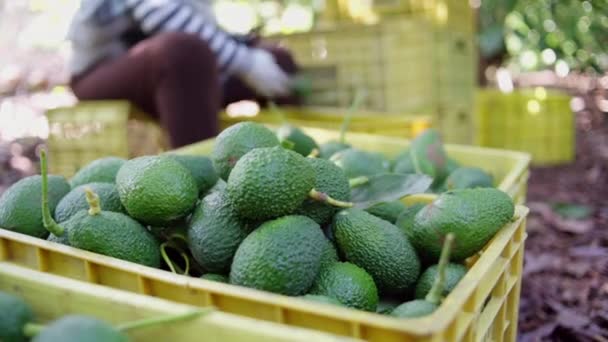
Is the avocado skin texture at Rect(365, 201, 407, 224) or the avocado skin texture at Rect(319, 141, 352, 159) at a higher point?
the avocado skin texture at Rect(319, 141, 352, 159)

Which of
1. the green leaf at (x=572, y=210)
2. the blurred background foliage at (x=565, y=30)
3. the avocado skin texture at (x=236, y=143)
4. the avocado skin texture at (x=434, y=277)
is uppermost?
the blurred background foliage at (x=565, y=30)

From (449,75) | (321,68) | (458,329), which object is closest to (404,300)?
(458,329)

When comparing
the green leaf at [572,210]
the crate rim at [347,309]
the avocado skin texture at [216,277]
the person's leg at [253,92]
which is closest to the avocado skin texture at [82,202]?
the crate rim at [347,309]

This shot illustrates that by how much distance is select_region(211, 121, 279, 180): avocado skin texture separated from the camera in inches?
46.7

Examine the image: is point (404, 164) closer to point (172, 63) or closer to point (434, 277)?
point (434, 277)

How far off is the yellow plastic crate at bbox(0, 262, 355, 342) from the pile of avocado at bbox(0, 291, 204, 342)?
15 mm

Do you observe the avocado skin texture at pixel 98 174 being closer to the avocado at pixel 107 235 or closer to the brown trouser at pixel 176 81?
the avocado at pixel 107 235

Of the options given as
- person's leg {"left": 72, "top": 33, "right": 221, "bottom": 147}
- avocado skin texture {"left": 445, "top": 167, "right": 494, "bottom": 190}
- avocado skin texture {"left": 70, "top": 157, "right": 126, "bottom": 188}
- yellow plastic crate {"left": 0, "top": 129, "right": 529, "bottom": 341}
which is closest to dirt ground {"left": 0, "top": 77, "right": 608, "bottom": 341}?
avocado skin texture {"left": 445, "top": 167, "right": 494, "bottom": 190}

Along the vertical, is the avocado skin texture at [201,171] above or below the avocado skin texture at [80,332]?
above

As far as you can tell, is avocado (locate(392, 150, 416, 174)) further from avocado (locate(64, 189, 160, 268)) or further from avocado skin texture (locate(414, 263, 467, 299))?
avocado (locate(64, 189, 160, 268))

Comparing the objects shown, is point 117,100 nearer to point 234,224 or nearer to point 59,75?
point 234,224

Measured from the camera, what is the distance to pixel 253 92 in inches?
109

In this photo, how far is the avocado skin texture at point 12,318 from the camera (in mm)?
827

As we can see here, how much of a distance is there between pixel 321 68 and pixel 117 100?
0.89 meters
